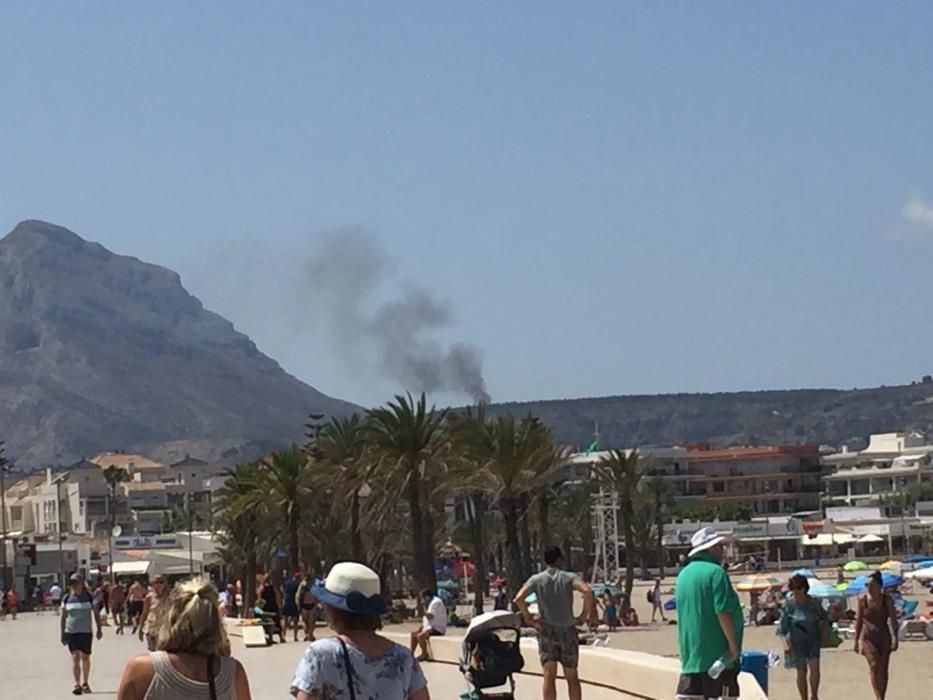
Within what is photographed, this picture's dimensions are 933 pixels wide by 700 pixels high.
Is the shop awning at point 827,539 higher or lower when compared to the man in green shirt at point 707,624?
lower

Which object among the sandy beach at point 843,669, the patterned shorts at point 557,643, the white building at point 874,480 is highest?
the white building at point 874,480

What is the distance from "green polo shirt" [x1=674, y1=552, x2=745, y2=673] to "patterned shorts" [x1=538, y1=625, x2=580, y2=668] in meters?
3.33

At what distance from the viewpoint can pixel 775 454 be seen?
624ft

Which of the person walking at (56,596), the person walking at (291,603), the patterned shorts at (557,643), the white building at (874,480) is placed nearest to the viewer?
the patterned shorts at (557,643)

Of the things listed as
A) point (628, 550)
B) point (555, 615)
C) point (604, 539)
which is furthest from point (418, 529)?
point (555, 615)

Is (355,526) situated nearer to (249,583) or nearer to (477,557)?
(477,557)

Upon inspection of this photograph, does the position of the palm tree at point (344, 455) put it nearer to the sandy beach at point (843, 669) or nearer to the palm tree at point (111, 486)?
the sandy beach at point (843, 669)

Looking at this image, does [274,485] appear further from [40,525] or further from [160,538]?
[40,525]

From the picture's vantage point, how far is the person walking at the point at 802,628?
54.9 feet

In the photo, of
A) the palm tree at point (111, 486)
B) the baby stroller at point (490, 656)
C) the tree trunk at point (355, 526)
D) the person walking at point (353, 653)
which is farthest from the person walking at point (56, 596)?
the palm tree at point (111, 486)

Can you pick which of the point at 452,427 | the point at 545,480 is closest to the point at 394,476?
the point at 452,427

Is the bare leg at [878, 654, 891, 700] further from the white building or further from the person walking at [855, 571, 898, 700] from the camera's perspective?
the white building

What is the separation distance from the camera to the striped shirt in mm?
21016

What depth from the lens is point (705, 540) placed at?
36.3 ft
